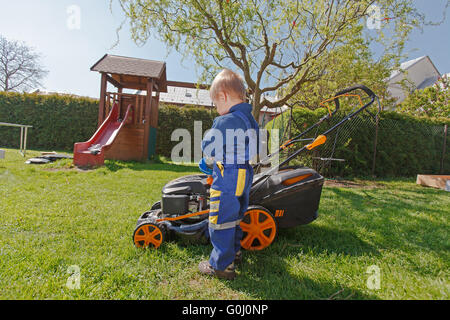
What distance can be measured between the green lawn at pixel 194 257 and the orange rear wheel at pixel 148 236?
0.07 metres

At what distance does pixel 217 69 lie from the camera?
22.6 feet

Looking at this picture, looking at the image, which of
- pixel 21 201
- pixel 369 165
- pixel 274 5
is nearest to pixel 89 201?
pixel 21 201

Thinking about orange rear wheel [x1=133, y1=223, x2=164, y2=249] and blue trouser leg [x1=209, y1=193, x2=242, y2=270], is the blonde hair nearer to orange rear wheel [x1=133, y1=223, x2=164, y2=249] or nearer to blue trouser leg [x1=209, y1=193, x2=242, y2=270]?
blue trouser leg [x1=209, y1=193, x2=242, y2=270]

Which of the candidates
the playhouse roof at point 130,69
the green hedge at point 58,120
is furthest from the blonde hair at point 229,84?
the green hedge at point 58,120

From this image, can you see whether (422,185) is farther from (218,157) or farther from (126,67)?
(126,67)

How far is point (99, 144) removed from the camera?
7.93 m

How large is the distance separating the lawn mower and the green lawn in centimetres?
13

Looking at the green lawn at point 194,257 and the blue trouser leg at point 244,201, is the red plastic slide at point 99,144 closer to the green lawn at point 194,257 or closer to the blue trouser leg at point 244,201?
the green lawn at point 194,257

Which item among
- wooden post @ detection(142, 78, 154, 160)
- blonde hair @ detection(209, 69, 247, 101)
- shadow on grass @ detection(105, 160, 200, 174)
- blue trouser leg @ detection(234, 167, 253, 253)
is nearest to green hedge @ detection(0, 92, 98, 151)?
wooden post @ detection(142, 78, 154, 160)

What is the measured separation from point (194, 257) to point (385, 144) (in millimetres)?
8639

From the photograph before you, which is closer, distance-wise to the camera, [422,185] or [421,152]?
Result: [422,185]

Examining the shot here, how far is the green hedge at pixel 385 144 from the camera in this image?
24.9ft

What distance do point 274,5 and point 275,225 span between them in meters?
5.71

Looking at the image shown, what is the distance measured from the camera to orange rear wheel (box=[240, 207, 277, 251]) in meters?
2.20
